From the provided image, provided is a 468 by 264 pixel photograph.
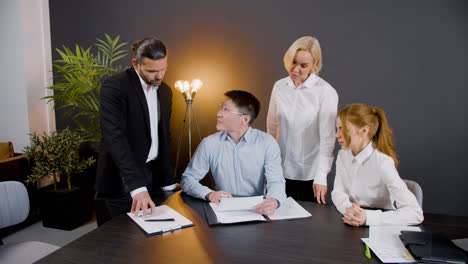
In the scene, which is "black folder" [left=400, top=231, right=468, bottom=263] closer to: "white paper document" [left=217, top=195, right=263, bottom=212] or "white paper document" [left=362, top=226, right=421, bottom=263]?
"white paper document" [left=362, top=226, right=421, bottom=263]

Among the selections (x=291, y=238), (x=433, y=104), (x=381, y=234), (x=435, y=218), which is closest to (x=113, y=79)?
(x=291, y=238)

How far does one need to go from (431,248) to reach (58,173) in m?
3.20

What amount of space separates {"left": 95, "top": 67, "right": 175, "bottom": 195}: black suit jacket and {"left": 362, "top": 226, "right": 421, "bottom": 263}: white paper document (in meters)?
1.06

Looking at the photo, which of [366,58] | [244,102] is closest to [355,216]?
[244,102]

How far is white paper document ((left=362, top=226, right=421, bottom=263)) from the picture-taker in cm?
99

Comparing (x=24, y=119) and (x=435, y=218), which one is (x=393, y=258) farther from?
(x=24, y=119)

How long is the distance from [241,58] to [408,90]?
1767 millimetres

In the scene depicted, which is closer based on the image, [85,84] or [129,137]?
[129,137]

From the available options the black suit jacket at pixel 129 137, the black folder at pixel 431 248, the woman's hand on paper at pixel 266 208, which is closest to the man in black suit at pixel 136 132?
the black suit jacket at pixel 129 137

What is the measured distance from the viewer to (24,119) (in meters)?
3.55

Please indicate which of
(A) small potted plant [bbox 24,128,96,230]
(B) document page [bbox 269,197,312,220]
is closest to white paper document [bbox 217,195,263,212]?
(B) document page [bbox 269,197,312,220]

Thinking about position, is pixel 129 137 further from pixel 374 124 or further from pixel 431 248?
pixel 431 248

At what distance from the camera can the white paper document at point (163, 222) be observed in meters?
1.19

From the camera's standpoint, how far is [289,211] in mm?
1414
